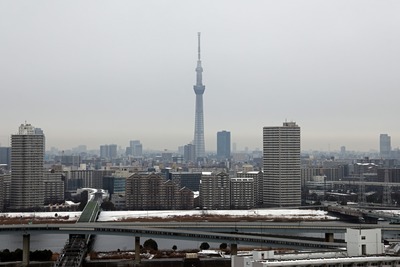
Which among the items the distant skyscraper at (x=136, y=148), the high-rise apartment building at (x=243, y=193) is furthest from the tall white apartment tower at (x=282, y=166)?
the distant skyscraper at (x=136, y=148)

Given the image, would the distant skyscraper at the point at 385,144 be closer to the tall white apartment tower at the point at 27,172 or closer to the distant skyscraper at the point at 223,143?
the distant skyscraper at the point at 223,143

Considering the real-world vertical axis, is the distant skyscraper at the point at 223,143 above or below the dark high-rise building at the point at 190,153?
above

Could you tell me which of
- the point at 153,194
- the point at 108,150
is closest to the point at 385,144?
the point at 108,150

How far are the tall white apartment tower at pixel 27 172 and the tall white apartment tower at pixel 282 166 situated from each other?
11.9m

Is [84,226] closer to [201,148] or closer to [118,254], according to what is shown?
[118,254]

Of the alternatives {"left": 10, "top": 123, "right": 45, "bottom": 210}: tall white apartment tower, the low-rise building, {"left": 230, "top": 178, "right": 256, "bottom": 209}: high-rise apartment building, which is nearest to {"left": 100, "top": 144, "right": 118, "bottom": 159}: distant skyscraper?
{"left": 10, "top": 123, "right": 45, "bottom": 210}: tall white apartment tower

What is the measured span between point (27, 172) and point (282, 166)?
13264mm

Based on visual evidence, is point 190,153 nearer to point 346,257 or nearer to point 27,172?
point 27,172

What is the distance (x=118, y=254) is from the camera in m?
17.9

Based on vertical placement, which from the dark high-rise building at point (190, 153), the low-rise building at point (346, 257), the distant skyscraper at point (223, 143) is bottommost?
the low-rise building at point (346, 257)

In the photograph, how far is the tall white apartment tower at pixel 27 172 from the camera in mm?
35281

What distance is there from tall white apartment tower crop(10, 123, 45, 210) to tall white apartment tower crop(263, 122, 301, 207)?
11907 mm

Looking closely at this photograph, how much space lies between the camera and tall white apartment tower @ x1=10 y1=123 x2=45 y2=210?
1389 inches

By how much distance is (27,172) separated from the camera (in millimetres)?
35625
